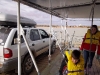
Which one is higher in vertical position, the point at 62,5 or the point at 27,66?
the point at 62,5

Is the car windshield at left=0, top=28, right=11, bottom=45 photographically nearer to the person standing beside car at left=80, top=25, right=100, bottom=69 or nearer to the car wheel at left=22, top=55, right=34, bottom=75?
the car wheel at left=22, top=55, right=34, bottom=75

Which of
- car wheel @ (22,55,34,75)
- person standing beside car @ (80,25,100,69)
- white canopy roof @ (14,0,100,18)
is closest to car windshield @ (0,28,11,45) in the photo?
car wheel @ (22,55,34,75)

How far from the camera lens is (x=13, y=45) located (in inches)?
148

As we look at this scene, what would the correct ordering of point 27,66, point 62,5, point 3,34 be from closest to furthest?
point 3,34, point 62,5, point 27,66

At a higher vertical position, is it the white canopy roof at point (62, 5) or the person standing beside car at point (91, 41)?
the white canopy roof at point (62, 5)

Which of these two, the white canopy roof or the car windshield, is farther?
the car windshield

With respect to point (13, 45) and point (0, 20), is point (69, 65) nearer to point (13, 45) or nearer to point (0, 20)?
point (13, 45)

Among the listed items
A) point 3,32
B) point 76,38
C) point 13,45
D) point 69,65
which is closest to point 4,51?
point 13,45

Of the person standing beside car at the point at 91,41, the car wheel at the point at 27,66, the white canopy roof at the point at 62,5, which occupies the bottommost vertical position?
the car wheel at the point at 27,66

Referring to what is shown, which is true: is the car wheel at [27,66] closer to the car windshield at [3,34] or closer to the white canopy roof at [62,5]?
the car windshield at [3,34]

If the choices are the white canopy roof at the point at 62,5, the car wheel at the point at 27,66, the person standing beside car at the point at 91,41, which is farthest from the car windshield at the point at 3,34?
the person standing beside car at the point at 91,41

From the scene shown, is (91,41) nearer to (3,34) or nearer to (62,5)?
(62,5)

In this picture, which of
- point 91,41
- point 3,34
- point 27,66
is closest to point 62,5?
point 91,41

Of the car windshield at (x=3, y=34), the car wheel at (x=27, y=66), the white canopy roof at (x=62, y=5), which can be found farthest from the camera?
the car wheel at (x=27, y=66)
